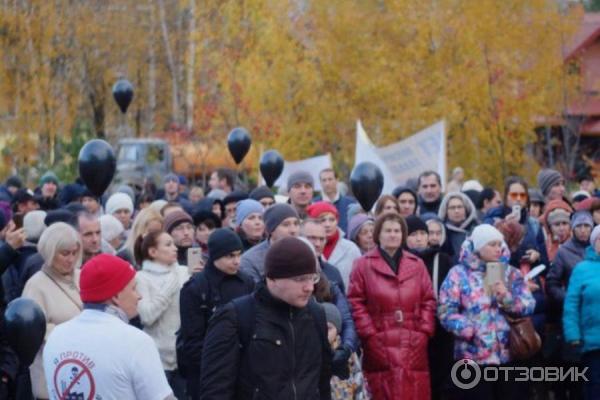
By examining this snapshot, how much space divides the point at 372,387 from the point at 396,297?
27.7 inches

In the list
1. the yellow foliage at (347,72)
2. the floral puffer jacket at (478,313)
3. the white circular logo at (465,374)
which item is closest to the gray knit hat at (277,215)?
the floral puffer jacket at (478,313)

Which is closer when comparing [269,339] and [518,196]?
[269,339]

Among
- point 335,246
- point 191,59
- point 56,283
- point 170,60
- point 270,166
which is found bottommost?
point 56,283

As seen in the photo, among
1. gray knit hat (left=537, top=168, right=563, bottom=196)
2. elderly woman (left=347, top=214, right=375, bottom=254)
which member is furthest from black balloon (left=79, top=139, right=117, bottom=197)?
gray knit hat (left=537, top=168, right=563, bottom=196)

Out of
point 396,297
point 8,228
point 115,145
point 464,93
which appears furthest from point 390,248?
point 115,145

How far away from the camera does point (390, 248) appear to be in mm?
10438

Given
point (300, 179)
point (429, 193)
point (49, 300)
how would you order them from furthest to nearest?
point (429, 193), point (300, 179), point (49, 300)

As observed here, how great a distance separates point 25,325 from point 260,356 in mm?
1964

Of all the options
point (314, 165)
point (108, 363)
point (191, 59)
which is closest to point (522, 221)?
point (314, 165)

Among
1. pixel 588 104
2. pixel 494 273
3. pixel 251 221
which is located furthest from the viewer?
pixel 588 104

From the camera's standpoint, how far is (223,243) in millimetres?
9055

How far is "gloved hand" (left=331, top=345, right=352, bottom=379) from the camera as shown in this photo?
8.26 meters

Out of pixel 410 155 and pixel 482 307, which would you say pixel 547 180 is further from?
pixel 482 307

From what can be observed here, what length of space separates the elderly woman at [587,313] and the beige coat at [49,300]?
14.0ft
